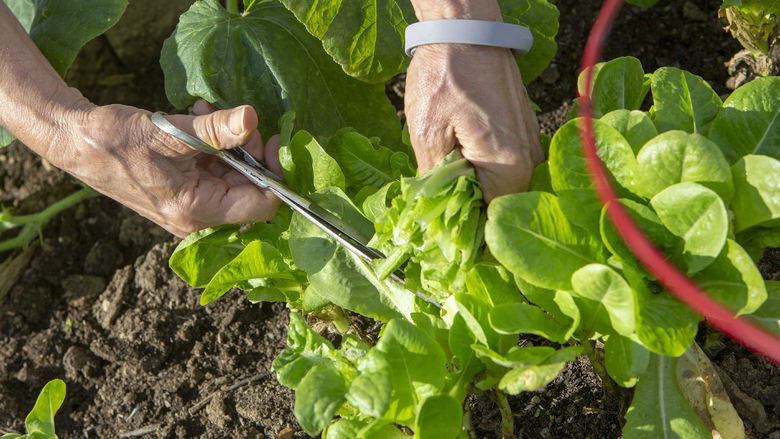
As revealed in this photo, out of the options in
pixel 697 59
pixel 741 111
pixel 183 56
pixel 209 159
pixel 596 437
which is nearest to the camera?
pixel 741 111

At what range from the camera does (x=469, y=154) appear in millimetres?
1468

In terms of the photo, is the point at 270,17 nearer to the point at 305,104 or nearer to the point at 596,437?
the point at 305,104

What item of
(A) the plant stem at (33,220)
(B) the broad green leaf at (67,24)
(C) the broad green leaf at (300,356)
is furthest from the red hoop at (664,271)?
(A) the plant stem at (33,220)

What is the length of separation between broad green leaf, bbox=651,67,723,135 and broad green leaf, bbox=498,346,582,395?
548 millimetres

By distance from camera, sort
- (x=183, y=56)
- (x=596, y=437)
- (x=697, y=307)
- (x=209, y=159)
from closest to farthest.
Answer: (x=697, y=307) → (x=596, y=437) → (x=209, y=159) → (x=183, y=56)

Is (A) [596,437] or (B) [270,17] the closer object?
(A) [596,437]

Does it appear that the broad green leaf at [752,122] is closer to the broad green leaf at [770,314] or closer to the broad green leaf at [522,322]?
the broad green leaf at [770,314]

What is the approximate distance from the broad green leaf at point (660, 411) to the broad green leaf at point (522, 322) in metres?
0.21

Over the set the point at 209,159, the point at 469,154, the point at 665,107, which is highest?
the point at 665,107

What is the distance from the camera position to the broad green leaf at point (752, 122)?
142 centimetres

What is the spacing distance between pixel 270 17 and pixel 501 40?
37.8 inches

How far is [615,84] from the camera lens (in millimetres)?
1583

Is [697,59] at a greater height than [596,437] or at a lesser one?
greater

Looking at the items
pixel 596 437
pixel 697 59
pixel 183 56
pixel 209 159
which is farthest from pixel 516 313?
pixel 697 59
